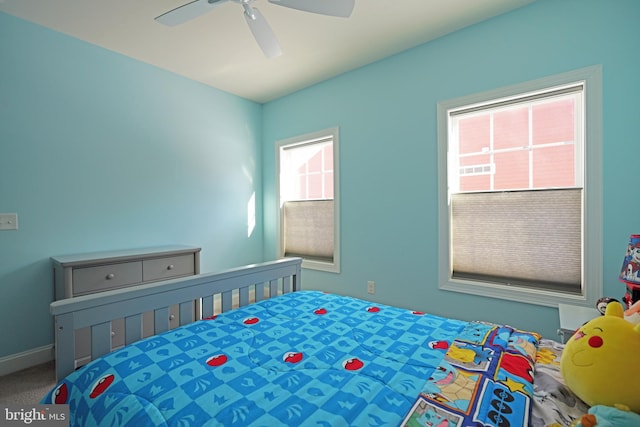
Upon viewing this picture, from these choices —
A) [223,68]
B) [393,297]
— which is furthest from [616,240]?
[223,68]

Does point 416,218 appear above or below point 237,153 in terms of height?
below

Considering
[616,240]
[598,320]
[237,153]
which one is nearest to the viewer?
[598,320]

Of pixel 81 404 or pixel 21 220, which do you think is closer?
pixel 81 404

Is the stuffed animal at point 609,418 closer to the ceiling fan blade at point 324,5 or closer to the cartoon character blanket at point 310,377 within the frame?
the cartoon character blanket at point 310,377

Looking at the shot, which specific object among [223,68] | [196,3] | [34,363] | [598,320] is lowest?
[34,363]

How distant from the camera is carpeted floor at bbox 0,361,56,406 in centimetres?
176

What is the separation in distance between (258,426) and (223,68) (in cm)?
298

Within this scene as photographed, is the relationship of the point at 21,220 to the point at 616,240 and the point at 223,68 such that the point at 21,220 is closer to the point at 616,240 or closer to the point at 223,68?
the point at 223,68

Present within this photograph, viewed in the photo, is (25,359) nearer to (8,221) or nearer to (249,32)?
(8,221)

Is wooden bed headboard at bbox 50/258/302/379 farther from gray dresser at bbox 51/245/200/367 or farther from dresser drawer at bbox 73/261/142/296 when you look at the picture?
dresser drawer at bbox 73/261/142/296

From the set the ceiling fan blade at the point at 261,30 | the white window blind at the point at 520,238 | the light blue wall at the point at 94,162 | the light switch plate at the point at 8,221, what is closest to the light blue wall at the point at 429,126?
the white window blind at the point at 520,238

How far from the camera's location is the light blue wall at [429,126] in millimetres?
1743

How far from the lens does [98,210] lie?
2490mm

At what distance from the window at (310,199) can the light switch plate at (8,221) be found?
2274 mm
